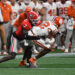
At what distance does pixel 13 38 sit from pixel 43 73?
2.14m

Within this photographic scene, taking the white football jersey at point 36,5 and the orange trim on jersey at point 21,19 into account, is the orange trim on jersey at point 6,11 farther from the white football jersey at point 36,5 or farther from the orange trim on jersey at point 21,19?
the white football jersey at point 36,5

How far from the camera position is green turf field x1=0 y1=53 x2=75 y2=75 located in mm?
10000

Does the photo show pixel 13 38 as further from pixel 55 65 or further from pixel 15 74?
pixel 15 74

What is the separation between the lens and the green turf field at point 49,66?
32.8 ft

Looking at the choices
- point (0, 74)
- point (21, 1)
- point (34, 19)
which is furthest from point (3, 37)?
point (0, 74)

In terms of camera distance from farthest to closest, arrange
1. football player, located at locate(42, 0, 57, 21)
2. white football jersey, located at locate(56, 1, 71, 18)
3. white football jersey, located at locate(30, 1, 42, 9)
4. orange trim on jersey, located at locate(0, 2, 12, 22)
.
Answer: football player, located at locate(42, 0, 57, 21) < white football jersey, located at locate(56, 1, 71, 18) < white football jersey, located at locate(30, 1, 42, 9) < orange trim on jersey, located at locate(0, 2, 12, 22)

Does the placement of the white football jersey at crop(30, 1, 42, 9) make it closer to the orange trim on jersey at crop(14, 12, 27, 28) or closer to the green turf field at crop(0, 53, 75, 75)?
the orange trim on jersey at crop(14, 12, 27, 28)

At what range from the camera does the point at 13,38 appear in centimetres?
1167

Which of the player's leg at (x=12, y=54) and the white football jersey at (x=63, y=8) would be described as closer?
the player's leg at (x=12, y=54)

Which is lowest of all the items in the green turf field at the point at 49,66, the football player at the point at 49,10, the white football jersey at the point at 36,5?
the green turf field at the point at 49,66

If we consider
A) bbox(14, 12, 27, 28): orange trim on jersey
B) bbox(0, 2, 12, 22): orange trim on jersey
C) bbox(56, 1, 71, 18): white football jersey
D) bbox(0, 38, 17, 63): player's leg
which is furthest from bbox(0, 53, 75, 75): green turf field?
bbox(56, 1, 71, 18): white football jersey

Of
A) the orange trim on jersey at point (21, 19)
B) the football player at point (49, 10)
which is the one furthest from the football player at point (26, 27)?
the football player at point (49, 10)

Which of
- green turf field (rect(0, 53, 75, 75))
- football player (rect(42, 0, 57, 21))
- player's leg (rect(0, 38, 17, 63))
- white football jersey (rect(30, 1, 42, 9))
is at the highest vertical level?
white football jersey (rect(30, 1, 42, 9))

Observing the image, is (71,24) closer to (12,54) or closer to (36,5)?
(36,5)
